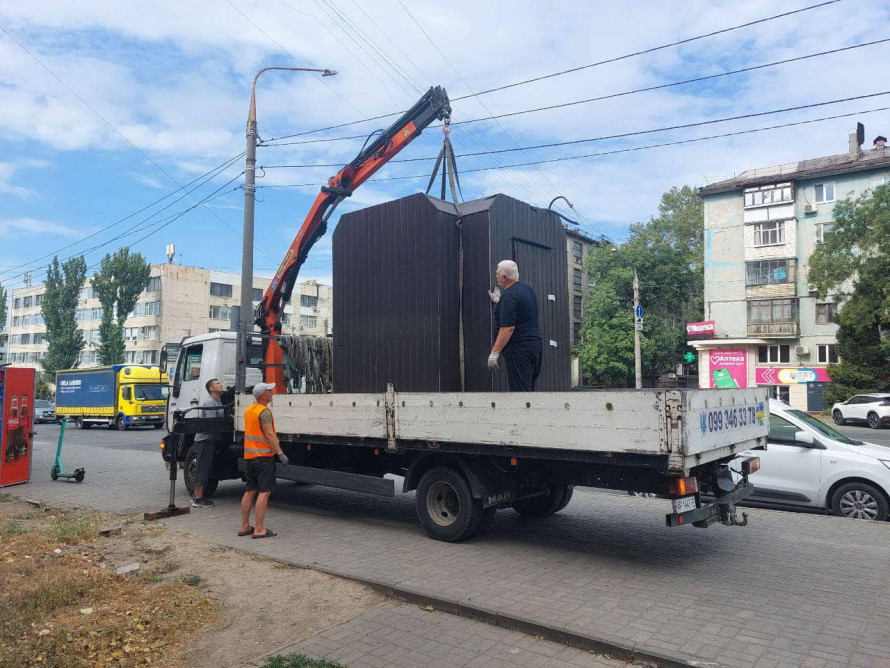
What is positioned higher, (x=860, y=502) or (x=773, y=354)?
(x=773, y=354)

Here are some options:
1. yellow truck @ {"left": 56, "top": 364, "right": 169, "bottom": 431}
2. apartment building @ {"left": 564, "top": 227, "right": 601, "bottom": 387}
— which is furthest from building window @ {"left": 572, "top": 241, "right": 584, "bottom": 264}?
yellow truck @ {"left": 56, "top": 364, "right": 169, "bottom": 431}

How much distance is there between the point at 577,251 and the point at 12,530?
5982 centimetres

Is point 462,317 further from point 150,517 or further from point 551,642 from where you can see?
point 150,517

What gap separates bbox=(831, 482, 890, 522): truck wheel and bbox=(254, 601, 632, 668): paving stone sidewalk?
5355mm

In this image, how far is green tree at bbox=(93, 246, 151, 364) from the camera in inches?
2094

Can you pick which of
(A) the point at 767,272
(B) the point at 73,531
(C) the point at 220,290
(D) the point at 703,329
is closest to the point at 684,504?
(B) the point at 73,531

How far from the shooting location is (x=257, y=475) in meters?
7.62

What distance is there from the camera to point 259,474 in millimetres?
7609

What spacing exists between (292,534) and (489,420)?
2.95 m

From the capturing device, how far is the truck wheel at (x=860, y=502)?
7746 mm

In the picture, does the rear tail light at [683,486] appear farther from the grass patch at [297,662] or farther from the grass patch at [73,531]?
the grass patch at [73,531]

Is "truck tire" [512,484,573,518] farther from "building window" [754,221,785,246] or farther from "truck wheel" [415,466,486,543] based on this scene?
"building window" [754,221,785,246]

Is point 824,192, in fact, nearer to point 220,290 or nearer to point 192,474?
point 192,474

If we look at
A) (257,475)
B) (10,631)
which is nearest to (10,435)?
(257,475)
